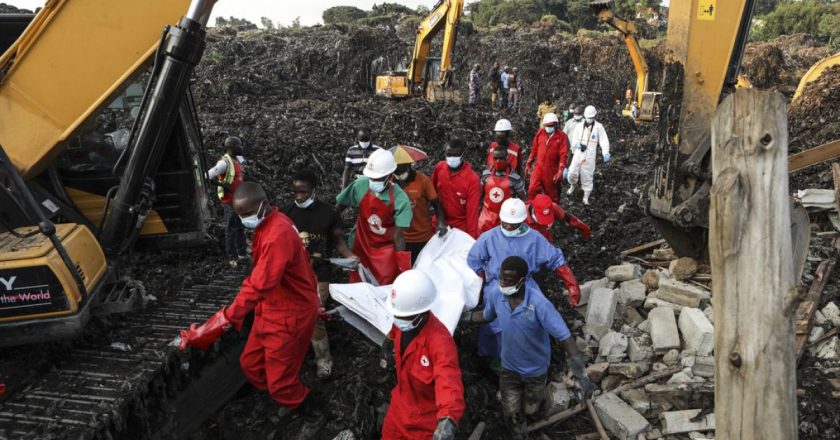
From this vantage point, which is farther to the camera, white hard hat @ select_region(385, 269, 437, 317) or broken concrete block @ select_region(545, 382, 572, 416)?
broken concrete block @ select_region(545, 382, 572, 416)

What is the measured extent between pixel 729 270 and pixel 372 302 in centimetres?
278

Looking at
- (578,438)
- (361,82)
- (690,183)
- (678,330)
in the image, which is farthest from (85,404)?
(361,82)

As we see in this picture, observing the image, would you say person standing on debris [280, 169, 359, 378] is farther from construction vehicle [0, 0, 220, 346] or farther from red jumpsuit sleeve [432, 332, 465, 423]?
red jumpsuit sleeve [432, 332, 465, 423]

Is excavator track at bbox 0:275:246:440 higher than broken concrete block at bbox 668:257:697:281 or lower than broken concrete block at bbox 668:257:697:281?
lower

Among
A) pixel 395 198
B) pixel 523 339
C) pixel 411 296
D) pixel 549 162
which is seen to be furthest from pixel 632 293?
pixel 411 296

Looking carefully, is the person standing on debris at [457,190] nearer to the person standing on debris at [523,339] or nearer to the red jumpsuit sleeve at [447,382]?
the person standing on debris at [523,339]

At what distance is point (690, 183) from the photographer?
5.15 metres

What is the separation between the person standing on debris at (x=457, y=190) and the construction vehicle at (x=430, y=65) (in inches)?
387

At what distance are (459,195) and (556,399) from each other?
2218 mm

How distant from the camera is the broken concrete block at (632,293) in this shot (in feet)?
18.1

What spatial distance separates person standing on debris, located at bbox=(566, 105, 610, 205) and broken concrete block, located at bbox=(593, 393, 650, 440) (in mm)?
5263

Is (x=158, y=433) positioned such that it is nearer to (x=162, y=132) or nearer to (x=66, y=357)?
(x=66, y=357)

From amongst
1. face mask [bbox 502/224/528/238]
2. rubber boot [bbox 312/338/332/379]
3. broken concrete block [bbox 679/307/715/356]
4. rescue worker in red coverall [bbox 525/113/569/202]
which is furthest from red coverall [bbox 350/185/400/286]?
rescue worker in red coverall [bbox 525/113/569/202]

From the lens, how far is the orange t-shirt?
5.32 meters
